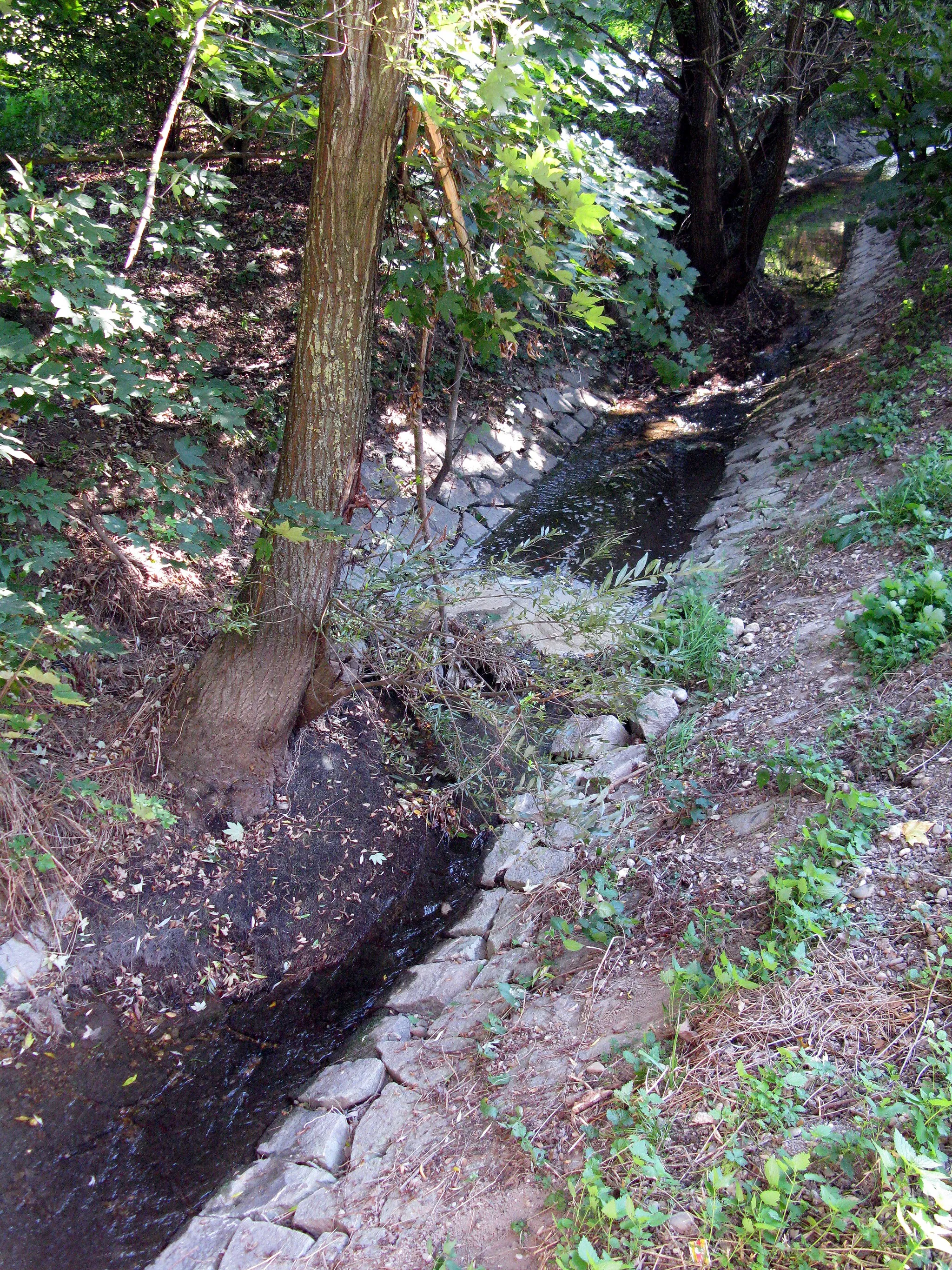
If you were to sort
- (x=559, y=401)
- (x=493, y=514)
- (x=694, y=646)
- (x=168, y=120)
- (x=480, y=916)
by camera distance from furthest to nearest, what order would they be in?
(x=559, y=401)
(x=493, y=514)
(x=694, y=646)
(x=480, y=916)
(x=168, y=120)

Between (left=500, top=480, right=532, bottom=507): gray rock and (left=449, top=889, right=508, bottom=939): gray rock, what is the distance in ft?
12.1

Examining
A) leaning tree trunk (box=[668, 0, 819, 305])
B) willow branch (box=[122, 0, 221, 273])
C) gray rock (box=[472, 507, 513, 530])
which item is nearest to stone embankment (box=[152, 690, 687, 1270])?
willow branch (box=[122, 0, 221, 273])

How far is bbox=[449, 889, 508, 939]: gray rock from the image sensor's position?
11.1 feet

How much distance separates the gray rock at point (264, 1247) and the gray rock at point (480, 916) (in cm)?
125

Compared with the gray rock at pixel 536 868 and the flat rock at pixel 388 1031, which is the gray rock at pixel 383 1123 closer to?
the flat rock at pixel 388 1031

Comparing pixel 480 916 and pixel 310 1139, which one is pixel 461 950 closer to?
pixel 480 916

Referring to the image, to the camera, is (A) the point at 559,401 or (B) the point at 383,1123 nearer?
(B) the point at 383,1123

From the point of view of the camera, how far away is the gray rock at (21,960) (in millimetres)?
2910

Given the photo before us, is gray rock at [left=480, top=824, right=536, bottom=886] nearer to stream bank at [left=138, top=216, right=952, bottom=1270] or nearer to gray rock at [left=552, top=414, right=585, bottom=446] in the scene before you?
stream bank at [left=138, top=216, right=952, bottom=1270]

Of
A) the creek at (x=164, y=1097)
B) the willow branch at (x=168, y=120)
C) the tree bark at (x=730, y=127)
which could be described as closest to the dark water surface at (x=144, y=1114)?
the creek at (x=164, y=1097)

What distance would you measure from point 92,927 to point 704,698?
2.85 m

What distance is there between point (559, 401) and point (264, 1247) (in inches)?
272

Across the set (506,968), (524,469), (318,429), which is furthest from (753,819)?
(524,469)

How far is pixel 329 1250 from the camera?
2.21 m
